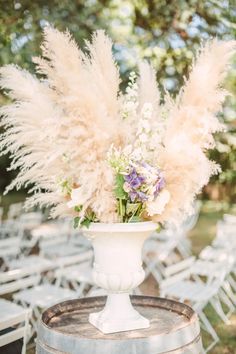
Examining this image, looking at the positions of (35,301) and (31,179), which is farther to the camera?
(35,301)

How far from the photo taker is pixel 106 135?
7.70 feet

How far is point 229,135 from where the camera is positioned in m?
8.35

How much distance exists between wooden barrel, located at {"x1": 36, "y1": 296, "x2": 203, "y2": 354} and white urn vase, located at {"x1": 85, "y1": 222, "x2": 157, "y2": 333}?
0.05 m

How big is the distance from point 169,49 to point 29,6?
214 centimetres

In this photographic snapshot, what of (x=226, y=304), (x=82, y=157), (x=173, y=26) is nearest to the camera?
(x=82, y=157)

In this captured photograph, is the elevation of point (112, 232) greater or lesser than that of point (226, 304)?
greater

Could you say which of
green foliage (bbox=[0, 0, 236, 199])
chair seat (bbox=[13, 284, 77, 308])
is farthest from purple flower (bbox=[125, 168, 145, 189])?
green foliage (bbox=[0, 0, 236, 199])

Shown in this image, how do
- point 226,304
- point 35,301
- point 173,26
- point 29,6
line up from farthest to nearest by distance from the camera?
point 173,26
point 29,6
point 226,304
point 35,301

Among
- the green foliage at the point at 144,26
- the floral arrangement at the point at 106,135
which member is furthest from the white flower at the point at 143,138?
the green foliage at the point at 144,26

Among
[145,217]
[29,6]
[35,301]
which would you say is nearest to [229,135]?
[29,6]

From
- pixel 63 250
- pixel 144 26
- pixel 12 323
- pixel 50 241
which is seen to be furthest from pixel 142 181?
pixel 144 26

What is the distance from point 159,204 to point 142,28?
6660mm

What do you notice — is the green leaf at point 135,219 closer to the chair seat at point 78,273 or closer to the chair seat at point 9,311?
the chair seat at point 9,311

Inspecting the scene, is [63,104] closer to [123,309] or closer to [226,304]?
[123,309]
